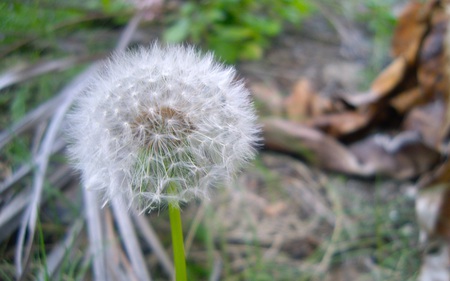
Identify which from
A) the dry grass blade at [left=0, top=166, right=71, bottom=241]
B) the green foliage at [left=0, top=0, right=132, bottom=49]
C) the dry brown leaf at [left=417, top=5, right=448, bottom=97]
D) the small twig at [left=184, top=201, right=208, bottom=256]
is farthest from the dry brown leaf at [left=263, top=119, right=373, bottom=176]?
the green foliage at [left=0, top=0, right=132, bottom=49]

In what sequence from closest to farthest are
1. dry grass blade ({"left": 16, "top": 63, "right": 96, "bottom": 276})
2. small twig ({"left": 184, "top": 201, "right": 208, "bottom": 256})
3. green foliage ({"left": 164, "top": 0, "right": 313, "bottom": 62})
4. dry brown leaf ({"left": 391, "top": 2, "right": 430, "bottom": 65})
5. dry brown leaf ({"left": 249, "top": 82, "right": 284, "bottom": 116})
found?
1. dry grass blade ({"left": 16, "top": 63, "right": 96, "bottom": 276})
2. small twig ({"left": 184, "top": 201, "right": 208, "bottom": 256})
3. dry brown leaf ({"left": 391, "top": 2, "right": 430, "bottom": 65})
4. green foliage ({"left": 164, "top": 0, "right": 313, "bottom": 62})
5. dry brown leaf ({"left": 249, "top": 82, "right": 284, "bottom": 116})

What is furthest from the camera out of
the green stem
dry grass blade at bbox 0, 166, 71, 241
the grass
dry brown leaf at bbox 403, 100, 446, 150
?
dry brown leaf at bbox 403, 100, 446, 150

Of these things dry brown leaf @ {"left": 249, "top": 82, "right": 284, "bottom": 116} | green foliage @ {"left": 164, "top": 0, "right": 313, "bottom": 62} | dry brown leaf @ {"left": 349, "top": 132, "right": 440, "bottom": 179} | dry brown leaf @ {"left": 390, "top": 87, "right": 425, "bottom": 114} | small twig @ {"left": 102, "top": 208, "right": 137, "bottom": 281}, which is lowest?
small twig @ {"left": 102, "top": 208, "right": 137, "bottom": 281}

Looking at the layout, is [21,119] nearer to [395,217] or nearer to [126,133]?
[126,133]

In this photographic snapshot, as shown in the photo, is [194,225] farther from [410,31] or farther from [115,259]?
[410,31]

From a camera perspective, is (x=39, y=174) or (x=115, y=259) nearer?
(x=115, y=259)

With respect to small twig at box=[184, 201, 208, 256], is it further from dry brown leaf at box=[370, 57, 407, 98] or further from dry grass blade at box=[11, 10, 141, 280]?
dry brown leaf at box=[370, 57, 407, 98]

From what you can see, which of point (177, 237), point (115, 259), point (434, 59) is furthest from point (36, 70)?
point (434, 59)
